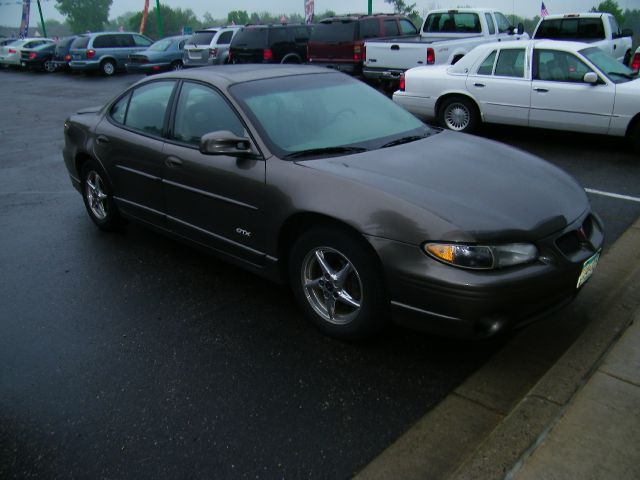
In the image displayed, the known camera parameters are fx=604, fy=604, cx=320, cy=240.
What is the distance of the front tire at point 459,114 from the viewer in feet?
31.2

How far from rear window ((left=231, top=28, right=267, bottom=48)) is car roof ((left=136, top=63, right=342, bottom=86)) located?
14.1 m

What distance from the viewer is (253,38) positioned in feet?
60.0

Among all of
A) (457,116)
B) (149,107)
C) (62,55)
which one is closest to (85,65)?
(62,55)

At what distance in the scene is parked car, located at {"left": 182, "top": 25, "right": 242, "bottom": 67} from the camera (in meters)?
20.2

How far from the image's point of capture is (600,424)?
2.70 metres

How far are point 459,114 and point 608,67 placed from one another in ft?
7.27

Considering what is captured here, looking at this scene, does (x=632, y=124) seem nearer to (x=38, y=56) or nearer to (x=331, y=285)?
(x=331, y=285)

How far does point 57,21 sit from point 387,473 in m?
161

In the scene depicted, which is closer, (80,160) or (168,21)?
(80,160)

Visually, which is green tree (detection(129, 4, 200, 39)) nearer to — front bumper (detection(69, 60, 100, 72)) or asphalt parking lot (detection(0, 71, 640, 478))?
front bumper (detection(69, 60, 100, 72))

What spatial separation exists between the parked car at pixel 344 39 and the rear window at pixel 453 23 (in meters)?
1.25

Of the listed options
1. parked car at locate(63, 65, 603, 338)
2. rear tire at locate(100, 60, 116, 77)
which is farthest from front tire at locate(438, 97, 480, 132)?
rear tire at locate(100, 60, 116, 77)

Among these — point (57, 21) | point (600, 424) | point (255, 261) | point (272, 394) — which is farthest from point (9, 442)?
point (57, 21)

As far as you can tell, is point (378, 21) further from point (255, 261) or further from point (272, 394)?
point (272, 394)
